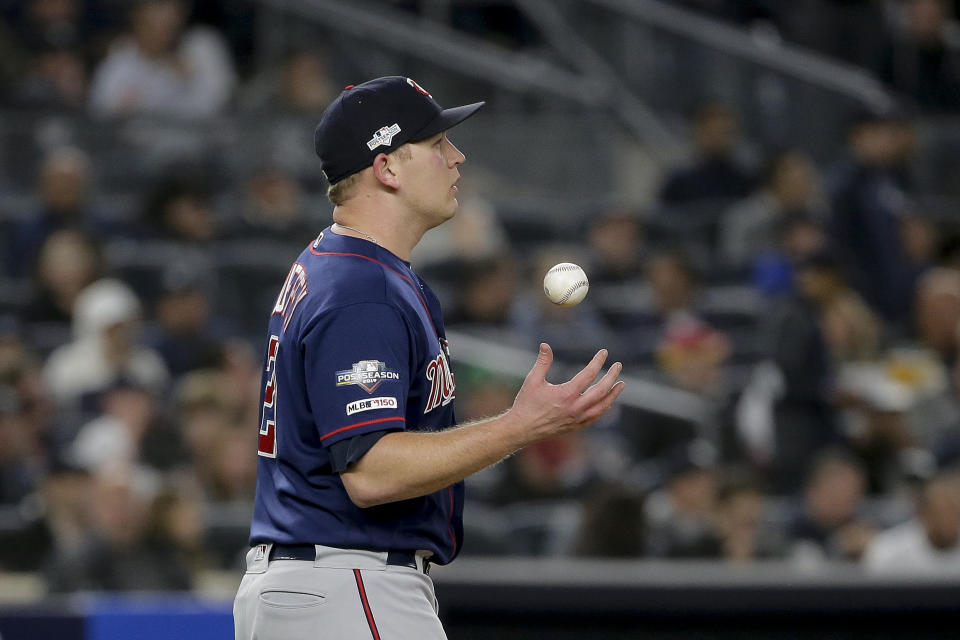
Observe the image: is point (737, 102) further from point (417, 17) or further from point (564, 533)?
point (564, 533)

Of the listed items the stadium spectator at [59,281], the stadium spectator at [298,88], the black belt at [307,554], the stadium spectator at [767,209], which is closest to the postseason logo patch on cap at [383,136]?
the black belt at [307,554]

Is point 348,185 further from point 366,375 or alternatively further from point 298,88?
point 298,88

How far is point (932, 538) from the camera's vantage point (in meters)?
6.73

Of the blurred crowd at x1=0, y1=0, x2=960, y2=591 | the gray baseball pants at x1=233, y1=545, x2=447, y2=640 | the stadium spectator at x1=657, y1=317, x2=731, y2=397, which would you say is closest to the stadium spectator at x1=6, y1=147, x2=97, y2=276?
the blurred crowd at x1=0, y1=0, x2=960, y2=591

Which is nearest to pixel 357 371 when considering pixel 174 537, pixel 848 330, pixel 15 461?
pixel 174 537

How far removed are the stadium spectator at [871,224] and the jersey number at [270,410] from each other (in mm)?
7179

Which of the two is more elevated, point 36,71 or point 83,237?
point 36,71

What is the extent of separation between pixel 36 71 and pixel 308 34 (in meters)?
2.18

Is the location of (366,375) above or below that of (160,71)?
below

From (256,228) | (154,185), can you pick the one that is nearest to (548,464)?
(256,228)

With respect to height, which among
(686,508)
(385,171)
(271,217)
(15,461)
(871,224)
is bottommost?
(686,508)

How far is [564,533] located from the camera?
296 inches

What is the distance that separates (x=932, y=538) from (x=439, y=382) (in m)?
4.10

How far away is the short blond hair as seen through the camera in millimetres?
3383
